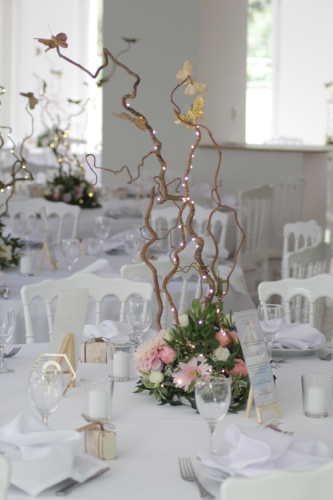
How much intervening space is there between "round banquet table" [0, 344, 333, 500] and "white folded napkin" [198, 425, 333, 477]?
42 millimetres

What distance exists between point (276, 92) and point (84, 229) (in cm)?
694

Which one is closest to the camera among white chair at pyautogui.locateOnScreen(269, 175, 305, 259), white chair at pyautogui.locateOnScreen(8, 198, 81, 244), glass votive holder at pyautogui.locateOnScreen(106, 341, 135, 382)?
glass votive holder at pyautogui.locateOnScreen(106, 341, 135, 382)

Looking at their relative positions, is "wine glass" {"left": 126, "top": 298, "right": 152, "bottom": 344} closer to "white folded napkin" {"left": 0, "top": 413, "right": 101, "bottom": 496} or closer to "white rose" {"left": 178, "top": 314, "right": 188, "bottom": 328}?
"white rose" {"left": 178, "top": 314, "right": 188, "bottom": 328}

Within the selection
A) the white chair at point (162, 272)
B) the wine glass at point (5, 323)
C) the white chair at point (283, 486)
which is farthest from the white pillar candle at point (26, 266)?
the white chair at point (283, 486)

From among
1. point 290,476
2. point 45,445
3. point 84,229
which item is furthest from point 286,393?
point 84,229

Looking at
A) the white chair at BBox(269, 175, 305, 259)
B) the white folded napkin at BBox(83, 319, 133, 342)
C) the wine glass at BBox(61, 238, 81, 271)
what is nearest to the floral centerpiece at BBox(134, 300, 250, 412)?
the white folded napkin at BBox(83, 319, 133, 342)

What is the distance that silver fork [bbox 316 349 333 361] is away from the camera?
206cm

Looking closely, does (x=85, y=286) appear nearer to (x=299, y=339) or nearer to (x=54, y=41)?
(x=299, y=339)

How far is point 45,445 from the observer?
1.29 meters

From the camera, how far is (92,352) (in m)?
2.01

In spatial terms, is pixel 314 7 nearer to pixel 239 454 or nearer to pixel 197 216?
pixel 197 216

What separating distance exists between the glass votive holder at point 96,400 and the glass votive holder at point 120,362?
374 millimetres

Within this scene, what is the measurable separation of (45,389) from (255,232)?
12.8 feet

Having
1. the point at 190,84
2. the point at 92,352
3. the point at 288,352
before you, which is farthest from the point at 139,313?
the point at 190,84
